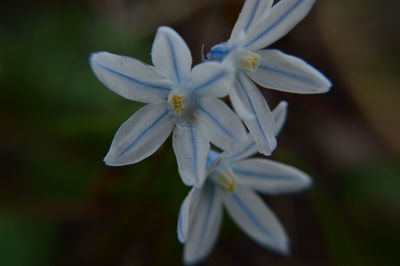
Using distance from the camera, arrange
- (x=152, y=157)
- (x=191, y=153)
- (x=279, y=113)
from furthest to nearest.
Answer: (x=152, y=157)
(x=279, y=113)
(x=191, y=153)

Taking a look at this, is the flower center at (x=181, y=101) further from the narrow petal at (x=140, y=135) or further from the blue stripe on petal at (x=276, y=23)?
the blue stripe on petal at (x=276, y=23)

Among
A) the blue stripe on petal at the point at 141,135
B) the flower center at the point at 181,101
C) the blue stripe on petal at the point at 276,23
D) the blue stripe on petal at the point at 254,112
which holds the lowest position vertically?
the blue stripe on petal at the point at 254,112

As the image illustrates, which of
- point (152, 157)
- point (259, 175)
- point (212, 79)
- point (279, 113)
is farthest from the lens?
point (152, 157)

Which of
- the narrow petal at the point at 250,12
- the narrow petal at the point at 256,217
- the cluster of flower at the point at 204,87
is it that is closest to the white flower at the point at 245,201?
the narrow petal at the point at 256,217

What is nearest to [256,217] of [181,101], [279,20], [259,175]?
[259,175]

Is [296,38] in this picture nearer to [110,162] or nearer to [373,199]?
[373,199]

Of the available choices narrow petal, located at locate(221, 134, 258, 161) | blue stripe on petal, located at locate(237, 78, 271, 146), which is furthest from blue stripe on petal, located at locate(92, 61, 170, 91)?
narrow petal, located at locate(221, 134, 258, 161)

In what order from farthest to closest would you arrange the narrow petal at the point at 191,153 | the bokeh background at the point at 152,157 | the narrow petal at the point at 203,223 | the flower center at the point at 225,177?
the bokeh background at the point at 152,157 → the narrow petal at the point at 203,223 → the flower center at the point at 225,177 → the narrow petal at the point at 191,153

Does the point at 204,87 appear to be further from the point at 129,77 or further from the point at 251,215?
the point at 251,215
